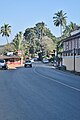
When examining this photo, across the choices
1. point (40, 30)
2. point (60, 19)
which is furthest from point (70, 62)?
point (40, 30)

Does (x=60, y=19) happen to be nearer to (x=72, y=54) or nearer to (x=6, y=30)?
(x=6, y=30)

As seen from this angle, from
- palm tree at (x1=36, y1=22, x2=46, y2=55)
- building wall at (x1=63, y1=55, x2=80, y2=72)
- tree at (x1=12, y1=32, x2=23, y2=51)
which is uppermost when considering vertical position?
palm tree at (x1=36, y1=22, x2=46, y2=55)

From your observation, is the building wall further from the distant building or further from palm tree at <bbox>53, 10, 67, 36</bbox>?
palm tree at <bbox>53, 10, 67, 36</bbox>

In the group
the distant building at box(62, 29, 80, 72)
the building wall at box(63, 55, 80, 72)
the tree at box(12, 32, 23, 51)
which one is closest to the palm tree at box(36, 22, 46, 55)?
the tree at box(12, 32, 23, 51)

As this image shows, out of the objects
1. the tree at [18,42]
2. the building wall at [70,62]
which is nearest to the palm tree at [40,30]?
the tree at [18,42]

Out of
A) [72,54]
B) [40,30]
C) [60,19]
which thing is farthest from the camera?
[40,30]

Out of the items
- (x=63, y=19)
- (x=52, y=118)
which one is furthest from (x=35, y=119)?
(x=63, y=19)

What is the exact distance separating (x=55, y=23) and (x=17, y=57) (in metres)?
18.3

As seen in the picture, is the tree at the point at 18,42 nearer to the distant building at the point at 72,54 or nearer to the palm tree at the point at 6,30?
the palm tree at the point at 6,30

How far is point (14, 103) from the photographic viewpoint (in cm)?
1434

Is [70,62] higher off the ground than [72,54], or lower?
lower

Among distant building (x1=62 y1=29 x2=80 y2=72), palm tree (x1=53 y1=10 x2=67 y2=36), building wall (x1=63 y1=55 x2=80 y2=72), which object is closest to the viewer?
building wall (x1=63 y1=55 x2=80 y2=72)

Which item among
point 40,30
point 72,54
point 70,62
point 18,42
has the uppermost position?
point 40,30

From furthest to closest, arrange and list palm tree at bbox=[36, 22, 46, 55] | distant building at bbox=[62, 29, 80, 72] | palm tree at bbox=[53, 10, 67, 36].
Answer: palm tree at bbox=[36, 22, 46, 55], palm tree at bbox=[53, 10, 67, 36], distant building at bbox=[62, 29, 80, 72]
